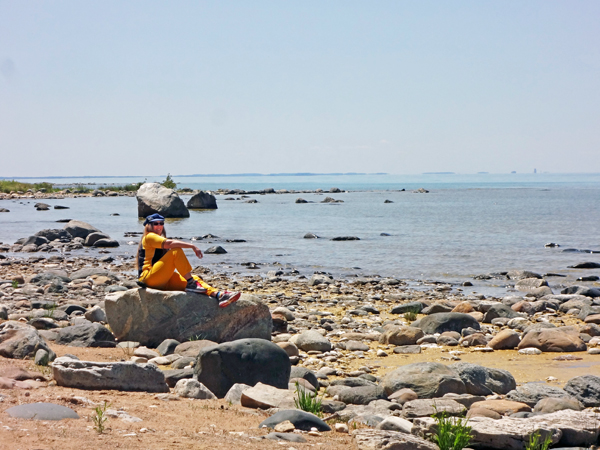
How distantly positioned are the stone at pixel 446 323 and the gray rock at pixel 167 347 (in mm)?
5014


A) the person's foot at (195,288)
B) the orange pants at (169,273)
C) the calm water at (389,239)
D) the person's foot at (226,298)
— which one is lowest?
the calm water at (389,239)

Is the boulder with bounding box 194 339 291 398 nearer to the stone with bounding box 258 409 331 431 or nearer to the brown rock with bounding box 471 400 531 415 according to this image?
the stone with bounding box 258 409 331 431

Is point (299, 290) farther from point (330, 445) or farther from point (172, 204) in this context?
point (172, 204)

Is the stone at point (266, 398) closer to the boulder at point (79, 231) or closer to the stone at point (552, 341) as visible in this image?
the stone at point (552, 341)

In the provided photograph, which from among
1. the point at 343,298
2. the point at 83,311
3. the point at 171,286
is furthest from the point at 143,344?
the point at 343,298

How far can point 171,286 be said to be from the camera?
33.1 ft

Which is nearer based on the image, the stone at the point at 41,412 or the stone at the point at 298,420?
the stone at the point at 41,412

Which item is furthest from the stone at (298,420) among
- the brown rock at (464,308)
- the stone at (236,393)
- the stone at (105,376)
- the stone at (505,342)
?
the brown rock at (464,308)

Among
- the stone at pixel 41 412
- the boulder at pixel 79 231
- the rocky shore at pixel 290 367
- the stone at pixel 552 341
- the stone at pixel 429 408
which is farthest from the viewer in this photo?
the boulder at pixel 79 231

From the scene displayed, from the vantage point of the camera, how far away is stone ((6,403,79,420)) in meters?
5.35

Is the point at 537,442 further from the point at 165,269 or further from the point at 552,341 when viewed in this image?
the point at 165,269

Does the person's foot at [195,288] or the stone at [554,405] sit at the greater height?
the person's foot at [195,288]

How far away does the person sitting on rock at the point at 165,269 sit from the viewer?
9836 mm

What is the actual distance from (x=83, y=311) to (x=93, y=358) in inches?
167
